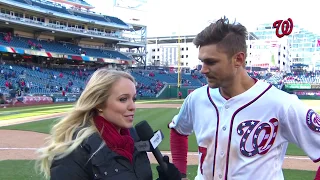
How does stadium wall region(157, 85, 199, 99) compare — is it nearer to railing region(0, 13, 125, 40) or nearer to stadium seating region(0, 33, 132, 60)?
stadium seating region(0, 33, 132, 60)

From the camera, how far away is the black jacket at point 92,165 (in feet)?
6.23

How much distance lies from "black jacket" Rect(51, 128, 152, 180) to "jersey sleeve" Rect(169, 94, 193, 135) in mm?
898

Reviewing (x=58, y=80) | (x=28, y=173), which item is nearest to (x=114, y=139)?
(x=28, y=173)

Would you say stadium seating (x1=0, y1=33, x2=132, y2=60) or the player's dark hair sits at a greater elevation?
stadium seating (x1=0, y1=33, x2=132, y2=60)

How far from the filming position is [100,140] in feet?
6.70

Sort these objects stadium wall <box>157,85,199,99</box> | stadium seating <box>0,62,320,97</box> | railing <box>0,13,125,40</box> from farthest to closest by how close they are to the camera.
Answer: stadium wall <box>157,85,199,99</box>
railing <box>0,13,125,40</box>
stadium seating <box>0,62,320,97</box>

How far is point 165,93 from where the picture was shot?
45344mm

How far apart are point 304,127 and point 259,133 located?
288 millimetres

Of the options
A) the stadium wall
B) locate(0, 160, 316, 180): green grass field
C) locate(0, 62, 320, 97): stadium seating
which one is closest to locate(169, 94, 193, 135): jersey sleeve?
locate(0, 160, 316, 180): green grass field

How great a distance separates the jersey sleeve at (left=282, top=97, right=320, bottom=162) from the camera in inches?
85.4

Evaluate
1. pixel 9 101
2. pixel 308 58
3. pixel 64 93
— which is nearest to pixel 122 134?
pixel 9 101

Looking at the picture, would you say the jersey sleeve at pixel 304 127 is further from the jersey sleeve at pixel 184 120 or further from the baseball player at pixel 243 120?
the jersey sleeve at pixel 184 120

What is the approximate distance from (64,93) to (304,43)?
131501 mm

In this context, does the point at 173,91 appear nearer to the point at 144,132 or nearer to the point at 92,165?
the point at 144,132
